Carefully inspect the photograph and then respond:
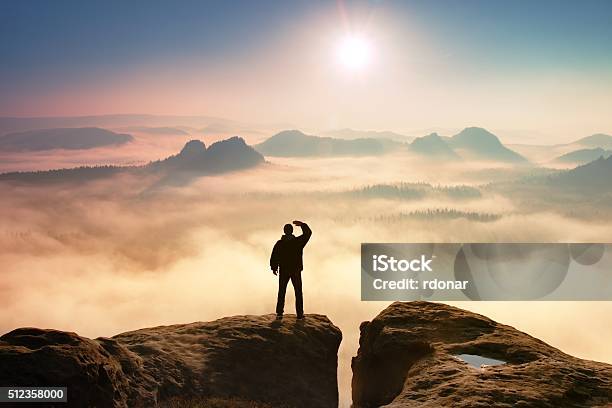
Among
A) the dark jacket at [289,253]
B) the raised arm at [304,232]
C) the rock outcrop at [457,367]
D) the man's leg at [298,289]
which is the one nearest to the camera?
the rock outcrop at [457,367]

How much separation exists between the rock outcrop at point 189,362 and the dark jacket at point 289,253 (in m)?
2.12

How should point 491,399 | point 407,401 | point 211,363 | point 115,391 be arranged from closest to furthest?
point 491,399
point 407,401
point 115,391
point 211,363

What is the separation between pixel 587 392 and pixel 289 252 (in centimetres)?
1031

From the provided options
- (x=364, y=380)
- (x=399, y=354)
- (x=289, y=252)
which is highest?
(x=289, y=252)

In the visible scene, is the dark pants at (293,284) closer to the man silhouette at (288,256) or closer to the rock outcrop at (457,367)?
the man silhouette at (288,256)

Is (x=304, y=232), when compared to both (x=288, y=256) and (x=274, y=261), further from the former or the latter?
(x=274, y=261)

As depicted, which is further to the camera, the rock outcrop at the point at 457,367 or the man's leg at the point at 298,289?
the man's leg at the point at 298,289

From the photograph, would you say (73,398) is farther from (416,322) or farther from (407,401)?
(416,322)

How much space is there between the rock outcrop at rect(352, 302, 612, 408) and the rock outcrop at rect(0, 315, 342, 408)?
1755 millimetres

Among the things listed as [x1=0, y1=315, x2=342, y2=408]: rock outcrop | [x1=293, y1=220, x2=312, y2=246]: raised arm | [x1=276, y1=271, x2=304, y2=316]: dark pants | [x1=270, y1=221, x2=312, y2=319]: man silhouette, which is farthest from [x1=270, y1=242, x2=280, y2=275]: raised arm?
[x1=0, y1=315, x2=342, y2=408]: rock outcrop

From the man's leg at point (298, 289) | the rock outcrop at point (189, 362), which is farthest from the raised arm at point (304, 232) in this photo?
the rock outcrop at point (189, 362)

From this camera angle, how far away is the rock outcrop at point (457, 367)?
47.2 feet

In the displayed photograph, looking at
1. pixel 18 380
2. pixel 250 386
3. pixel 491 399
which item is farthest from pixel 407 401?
pixel 18 380

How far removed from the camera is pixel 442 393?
14.8m
